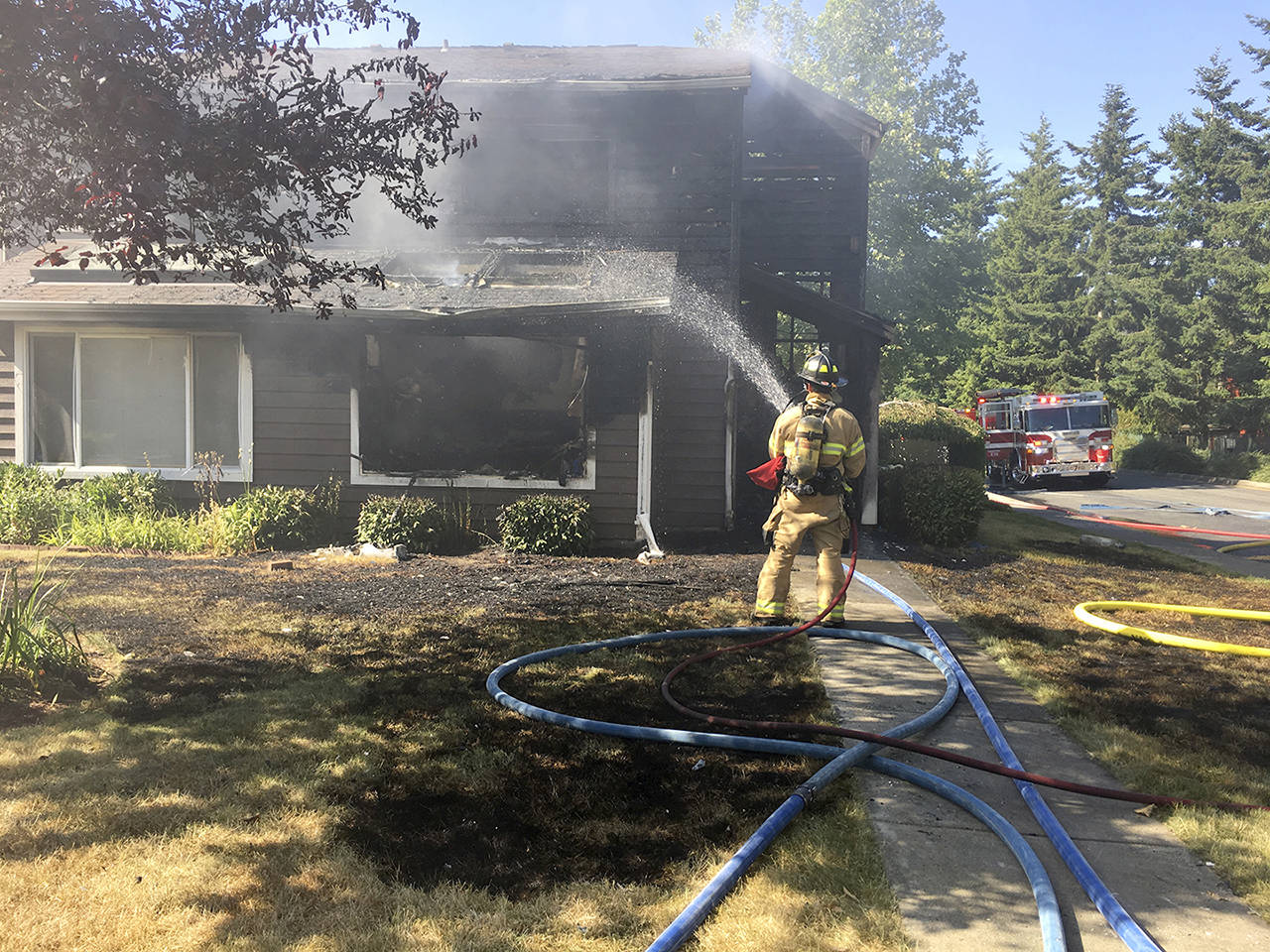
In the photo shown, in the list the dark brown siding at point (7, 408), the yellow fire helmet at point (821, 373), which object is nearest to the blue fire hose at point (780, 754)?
the yellow fire helmet at point (821, 373)

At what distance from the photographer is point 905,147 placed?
107ft

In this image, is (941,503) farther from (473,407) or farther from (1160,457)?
(1160,457)

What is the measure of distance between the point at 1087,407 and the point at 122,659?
24.6 meters

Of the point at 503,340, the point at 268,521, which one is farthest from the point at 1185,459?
the point at 268,521

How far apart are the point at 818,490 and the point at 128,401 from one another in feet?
29.6

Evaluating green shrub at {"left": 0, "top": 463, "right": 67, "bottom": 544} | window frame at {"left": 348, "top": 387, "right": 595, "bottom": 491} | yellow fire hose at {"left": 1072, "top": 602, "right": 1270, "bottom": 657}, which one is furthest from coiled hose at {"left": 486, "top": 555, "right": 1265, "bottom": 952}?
green shrub at {"left": 0, "top": 463, "right": 67, "bottom": 544}

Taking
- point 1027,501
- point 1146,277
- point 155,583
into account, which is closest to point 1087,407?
point 1027,501

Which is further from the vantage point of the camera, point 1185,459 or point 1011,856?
point 1185,459

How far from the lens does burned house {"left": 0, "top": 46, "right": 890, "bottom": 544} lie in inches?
412

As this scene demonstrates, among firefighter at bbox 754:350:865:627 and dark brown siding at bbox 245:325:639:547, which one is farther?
dark brown siding at bbox 245:325:639:547

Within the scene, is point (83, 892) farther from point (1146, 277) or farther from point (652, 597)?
point (1146, 277)

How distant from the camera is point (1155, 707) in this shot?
17.2 ft

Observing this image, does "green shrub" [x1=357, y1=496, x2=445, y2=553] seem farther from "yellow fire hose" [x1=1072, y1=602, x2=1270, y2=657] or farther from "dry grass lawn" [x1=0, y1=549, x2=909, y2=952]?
"yellow fire hose" [x1=1072, y1=602, x2=1270, y2=657]

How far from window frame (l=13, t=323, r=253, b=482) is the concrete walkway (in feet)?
27.4
